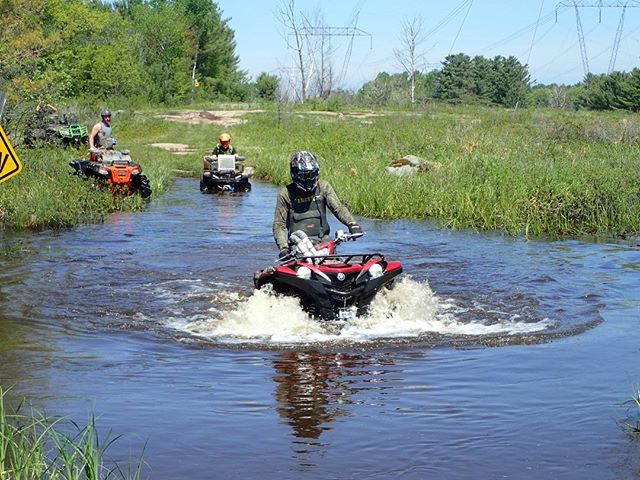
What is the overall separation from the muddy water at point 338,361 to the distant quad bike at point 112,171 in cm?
515

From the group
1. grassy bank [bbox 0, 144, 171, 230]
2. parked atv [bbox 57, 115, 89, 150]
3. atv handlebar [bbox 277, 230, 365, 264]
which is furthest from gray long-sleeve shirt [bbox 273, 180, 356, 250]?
parked atv [bbox 57, 115, 89, 150]

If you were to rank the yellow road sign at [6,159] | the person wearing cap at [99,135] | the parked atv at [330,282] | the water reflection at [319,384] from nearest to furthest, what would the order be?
the water reflection at [319,384] < the yellow road sign at [6,159] < the parked atv at [330,282] < the person wearing cap at [99,135]

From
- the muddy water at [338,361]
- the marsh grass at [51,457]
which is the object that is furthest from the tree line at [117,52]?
the marsh grass at [51,457]

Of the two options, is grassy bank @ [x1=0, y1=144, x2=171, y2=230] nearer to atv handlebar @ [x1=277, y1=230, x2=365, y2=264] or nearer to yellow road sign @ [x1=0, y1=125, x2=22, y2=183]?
atv handlebar @ [x1=277, y1=230, x2=365, y2=264]

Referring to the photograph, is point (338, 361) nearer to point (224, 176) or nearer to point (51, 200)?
point (51, 200)

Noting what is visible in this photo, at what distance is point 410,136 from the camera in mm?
35312

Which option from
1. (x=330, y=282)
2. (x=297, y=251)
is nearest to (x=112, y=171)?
(x=297, y=251)

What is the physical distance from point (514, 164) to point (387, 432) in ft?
54.3

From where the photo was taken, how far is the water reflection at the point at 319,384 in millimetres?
7254

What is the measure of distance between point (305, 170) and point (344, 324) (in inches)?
70.5

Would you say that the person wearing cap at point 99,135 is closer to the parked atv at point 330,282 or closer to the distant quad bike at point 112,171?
the distant quad bike at point 112,171

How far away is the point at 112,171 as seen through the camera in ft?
71.7

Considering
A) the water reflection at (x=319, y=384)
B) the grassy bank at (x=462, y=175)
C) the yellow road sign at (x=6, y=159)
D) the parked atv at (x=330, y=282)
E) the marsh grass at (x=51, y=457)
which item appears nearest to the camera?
the marsh grass at (x=51, y=457)

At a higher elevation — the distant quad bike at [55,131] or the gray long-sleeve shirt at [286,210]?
the distant quad bike at [55,131]
